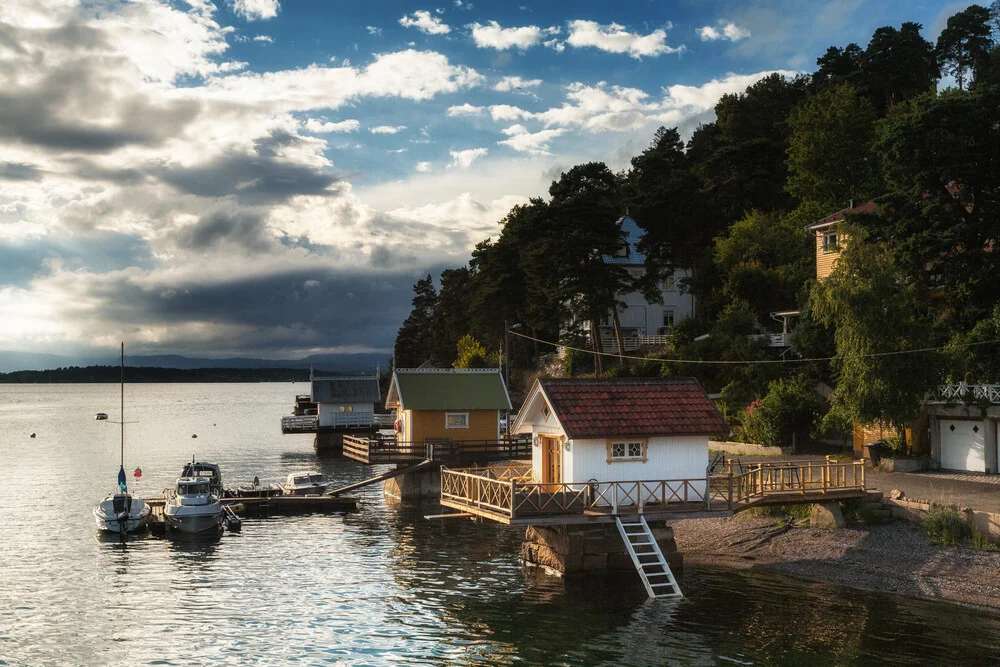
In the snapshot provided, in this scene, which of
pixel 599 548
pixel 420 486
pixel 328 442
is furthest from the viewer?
pixel 328 442

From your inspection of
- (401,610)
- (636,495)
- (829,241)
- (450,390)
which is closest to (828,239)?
(829,241)

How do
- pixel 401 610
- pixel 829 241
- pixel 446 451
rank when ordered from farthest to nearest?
pixel 829 241 < pixel 446 451 < pixel 401 610

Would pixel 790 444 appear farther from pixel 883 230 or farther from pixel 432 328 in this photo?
pixel 432 328

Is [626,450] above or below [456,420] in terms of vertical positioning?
below

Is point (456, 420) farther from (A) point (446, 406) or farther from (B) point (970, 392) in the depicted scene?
(B) point (970, 392)

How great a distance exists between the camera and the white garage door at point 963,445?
43.8 metres

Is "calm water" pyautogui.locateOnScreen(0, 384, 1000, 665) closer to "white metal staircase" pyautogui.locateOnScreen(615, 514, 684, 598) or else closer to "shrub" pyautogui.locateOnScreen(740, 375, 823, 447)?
"white metal staircase" pyautogui.locateOnScreen(615, 514, 684, 598)

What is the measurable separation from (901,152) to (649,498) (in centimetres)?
3023

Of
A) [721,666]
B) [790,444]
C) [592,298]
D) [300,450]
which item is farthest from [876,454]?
[300,450]

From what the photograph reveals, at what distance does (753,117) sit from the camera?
10231 centimetres

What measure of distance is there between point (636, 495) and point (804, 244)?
176 feet

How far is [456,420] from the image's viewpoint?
57.8 m

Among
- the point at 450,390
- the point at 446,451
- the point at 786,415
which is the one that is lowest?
the point at 446,451

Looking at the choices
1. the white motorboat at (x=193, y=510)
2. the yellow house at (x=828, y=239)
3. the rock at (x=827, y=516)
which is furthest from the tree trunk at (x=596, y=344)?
the rock at (x=827, y=516)
